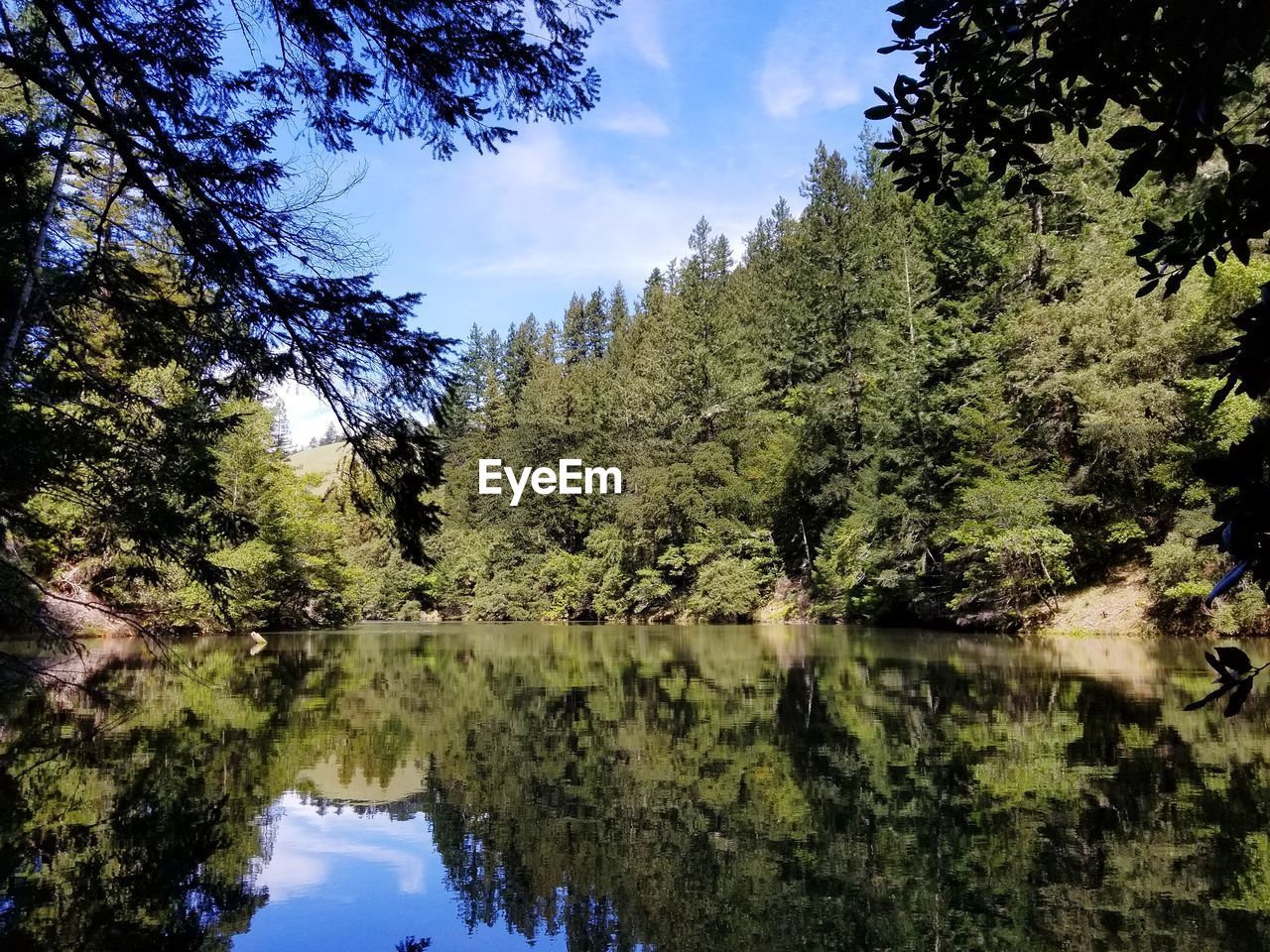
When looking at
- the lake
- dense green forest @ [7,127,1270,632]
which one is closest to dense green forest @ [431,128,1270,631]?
dense green forest @ [7,127,1270,632]

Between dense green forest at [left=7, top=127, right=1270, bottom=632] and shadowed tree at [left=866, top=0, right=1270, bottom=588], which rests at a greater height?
dense green forest at [left=7, top=127, right=1270, bottom=632]

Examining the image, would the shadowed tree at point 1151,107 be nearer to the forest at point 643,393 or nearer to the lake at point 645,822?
the forest at point 643,393

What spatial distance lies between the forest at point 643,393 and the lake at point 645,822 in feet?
5.36

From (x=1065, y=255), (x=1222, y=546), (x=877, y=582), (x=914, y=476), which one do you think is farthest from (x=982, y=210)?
(x=1222, y=546)

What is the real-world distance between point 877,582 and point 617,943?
24.0 meters

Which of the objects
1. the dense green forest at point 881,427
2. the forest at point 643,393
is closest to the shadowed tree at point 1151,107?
the forest at point 643,393

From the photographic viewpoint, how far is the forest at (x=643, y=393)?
4.26 meters

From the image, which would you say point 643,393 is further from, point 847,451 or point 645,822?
point 645,822

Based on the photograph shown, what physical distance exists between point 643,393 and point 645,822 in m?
37.0

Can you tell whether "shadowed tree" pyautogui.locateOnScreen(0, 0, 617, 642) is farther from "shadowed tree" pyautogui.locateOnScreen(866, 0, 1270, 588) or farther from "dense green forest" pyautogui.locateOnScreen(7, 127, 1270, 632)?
"shadowed tree" pyautogui.locateOnScreen(866, 0, 1270, 588)

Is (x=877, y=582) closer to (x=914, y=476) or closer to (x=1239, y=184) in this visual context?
(x=914, y=476)

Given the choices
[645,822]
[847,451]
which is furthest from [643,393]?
[645,822]

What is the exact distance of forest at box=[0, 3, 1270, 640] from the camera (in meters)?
4.26

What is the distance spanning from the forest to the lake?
1.63 metres
